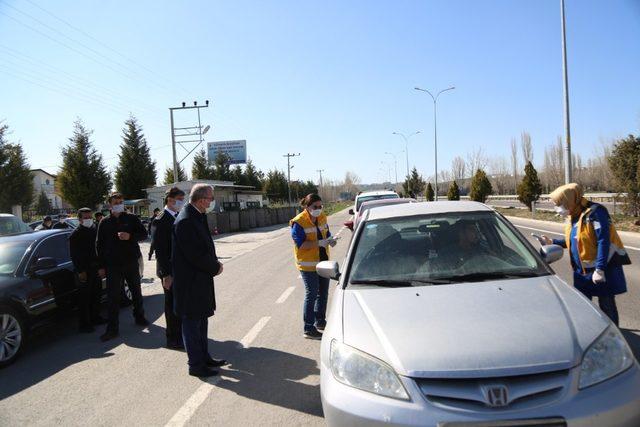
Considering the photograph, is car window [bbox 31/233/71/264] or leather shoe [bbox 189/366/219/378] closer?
leather shoe [bbox 189/366/219/378]

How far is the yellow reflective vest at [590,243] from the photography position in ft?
13.6

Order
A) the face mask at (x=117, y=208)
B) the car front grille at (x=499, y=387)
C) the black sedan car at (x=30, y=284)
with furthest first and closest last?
1. the face mask at (x=117, y=208)
2. the black sedan car at (x=30, y=284)
3. the car front grille at (x=499, y=387)

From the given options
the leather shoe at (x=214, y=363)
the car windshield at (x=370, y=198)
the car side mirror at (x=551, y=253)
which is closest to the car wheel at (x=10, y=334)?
the leather shoe at (x=214, y=363)

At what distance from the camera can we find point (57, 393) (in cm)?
453

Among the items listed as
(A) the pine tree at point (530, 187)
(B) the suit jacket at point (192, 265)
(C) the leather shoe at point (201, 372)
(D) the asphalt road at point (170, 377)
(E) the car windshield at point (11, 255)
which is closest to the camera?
(D) the asphalt road at point (170, 377)

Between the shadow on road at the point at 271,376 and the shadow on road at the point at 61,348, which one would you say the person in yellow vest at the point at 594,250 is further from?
the shadow on road at the point at 61,348

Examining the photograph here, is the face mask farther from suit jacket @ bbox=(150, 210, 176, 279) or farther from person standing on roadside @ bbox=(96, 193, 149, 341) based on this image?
suit jacket @ bbox=(150, 210, 176, 279)

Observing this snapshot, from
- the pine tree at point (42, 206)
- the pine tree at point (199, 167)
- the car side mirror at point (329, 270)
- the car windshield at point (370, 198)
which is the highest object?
the pine tree at point (199, 167)

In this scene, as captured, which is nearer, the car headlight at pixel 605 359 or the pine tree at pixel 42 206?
the car headlight at pixel 605 359

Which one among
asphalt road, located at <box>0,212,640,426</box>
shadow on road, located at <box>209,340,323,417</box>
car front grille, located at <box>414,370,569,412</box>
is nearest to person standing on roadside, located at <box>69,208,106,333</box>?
asphalt road, located at <box>0,212,640,426</box>

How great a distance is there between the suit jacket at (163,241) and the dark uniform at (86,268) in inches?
69.5

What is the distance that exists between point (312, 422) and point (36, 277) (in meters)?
4.66

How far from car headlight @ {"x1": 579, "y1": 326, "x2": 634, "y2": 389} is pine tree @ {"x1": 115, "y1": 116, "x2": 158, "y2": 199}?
167ft

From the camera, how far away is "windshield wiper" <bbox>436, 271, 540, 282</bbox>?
3.40 metres
